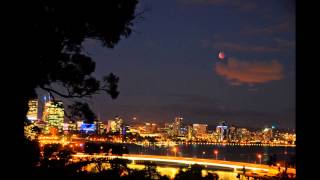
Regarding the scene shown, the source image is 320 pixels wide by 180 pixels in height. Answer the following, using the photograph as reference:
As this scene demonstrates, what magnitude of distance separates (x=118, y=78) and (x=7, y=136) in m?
3.43

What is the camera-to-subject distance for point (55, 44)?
679cm

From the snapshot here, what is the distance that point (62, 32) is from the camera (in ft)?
22.5

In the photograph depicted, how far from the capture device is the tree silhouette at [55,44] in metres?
5.25

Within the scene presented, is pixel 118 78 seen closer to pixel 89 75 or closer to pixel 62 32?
pixel 89 75

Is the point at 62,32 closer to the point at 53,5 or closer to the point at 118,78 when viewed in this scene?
the point at 53,5

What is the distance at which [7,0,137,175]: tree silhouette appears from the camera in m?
5.25
